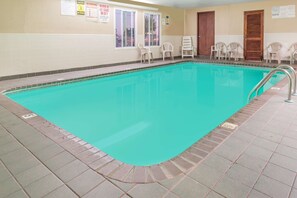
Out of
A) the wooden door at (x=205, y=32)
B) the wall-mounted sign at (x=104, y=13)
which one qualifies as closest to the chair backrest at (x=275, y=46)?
the wooden door at (x=205, y=32)

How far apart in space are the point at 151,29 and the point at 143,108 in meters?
6.17

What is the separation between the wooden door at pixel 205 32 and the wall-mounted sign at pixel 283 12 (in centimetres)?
250

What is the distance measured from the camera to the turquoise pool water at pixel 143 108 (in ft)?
9.37

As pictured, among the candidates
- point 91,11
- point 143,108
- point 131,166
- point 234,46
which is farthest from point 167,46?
point 131,166

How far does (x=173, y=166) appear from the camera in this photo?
1.85 meters

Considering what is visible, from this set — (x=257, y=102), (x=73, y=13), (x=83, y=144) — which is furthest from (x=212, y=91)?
(x=73, y=13)

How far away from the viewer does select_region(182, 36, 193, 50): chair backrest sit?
10.5m

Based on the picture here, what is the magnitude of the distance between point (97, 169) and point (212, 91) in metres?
4.09

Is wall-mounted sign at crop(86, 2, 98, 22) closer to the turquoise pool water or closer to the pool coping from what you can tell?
the turquoise pool water

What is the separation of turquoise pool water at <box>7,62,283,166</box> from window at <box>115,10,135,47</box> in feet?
6.41

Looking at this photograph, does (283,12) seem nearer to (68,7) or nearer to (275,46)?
(275,46)

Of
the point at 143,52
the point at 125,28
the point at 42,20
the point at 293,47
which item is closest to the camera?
the point at 42,20

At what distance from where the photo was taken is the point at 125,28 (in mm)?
8539

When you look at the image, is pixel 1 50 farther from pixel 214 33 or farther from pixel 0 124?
pixel 214 33
